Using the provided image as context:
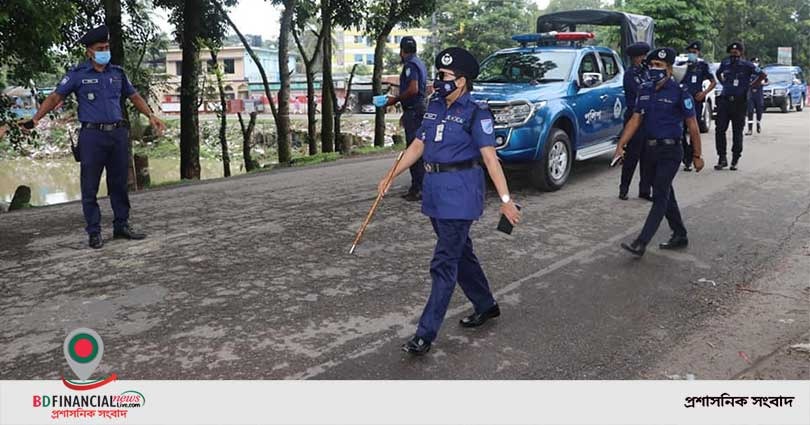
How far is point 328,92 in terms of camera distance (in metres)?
18.3

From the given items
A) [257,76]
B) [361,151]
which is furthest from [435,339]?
[257,76]

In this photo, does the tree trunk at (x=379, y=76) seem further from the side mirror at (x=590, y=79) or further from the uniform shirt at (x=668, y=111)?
the uniform shirt at (x=668, y=111)

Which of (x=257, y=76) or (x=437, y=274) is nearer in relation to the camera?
(x=437, y=274)

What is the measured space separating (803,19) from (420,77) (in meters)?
48.1

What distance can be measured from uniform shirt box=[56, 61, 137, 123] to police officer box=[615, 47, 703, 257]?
4.73 metres

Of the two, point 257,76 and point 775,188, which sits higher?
point 257,76

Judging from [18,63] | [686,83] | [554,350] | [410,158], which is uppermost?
[18,63]

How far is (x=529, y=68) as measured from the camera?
9.29 m

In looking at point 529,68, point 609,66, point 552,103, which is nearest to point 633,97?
point 552,103

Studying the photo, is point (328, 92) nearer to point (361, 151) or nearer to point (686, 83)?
point (361, 151)

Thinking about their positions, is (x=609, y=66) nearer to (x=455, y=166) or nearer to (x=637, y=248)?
(x=637, y=248)

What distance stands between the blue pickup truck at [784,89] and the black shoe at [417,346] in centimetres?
2406

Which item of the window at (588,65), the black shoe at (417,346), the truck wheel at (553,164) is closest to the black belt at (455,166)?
the black shoe at (417,346)
